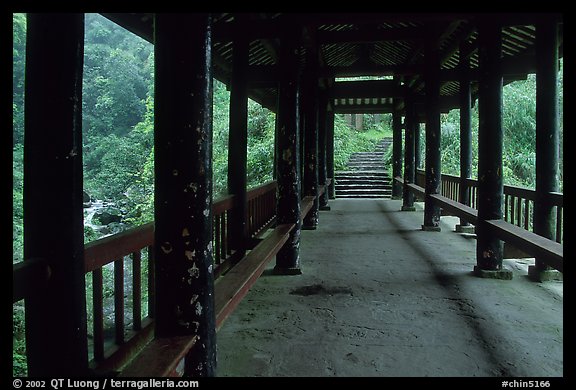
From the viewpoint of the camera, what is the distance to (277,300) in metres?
4.21

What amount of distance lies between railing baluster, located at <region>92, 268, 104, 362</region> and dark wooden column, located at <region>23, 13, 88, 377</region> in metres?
0.48

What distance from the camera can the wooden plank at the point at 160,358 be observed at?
1736mm

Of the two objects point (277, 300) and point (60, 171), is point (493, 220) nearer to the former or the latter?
point (277, 300)

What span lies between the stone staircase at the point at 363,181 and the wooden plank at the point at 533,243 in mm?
13539

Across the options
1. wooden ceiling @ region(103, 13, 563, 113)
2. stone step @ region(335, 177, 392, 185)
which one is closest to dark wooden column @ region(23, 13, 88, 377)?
wooden ceiling @ region(103, 13, 563, 113)

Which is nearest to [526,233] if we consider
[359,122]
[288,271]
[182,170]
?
[288,271]

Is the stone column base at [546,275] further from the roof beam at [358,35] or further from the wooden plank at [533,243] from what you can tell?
the roof beam at [358,35]

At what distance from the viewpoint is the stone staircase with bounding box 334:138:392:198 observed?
60.3ft

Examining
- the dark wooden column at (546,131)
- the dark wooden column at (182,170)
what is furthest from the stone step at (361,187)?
the dark wooden column at (182,170)

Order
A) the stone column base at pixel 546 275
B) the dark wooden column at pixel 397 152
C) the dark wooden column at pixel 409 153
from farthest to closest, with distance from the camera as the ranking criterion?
the dark wooden column at pixel 397 152
the dark wooden column at pixel 409 153
the stone column base at pixel 546 275

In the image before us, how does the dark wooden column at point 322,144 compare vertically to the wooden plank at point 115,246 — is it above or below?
above

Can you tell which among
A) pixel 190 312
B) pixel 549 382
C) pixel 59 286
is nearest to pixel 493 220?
pixel 549 382

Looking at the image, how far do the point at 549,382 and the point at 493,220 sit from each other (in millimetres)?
2645

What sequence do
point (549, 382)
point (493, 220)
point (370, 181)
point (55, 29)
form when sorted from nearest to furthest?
point (55, 29) < point (549, 382) < point (493, 220) < point (370, 181)
